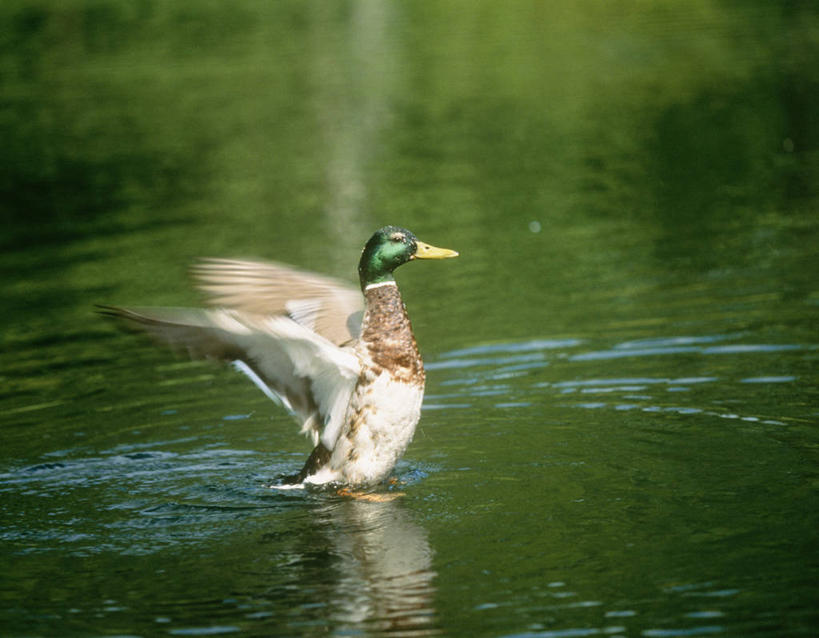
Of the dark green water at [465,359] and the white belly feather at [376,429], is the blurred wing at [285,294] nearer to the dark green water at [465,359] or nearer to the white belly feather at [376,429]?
the white belly feather at [376,429]

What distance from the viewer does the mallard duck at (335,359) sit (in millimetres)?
7992

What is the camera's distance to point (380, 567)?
739cm

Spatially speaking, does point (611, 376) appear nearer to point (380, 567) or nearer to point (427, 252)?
point (427, 252)

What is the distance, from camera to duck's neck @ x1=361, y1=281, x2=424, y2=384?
870cm

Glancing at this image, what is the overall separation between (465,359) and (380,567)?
464 centimetres

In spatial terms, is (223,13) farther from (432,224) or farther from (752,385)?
(752,385)

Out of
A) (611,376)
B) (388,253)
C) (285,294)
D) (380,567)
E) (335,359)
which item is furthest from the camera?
(611,376)

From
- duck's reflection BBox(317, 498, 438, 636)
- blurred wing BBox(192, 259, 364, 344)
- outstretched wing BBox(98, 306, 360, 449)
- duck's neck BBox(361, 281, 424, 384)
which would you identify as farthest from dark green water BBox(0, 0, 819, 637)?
blurred wing BBox(192, 259, 364, 344)

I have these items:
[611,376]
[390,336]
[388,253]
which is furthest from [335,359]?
[611,376]

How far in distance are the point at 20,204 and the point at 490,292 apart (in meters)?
10.9

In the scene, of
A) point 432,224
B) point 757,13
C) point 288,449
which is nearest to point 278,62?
point 757,13

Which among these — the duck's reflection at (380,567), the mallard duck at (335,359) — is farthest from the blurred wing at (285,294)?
the duck's reflection at (380,567)

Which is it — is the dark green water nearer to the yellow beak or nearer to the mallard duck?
the mallard duck

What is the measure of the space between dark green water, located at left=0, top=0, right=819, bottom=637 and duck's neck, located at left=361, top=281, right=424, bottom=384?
30.8 inches
